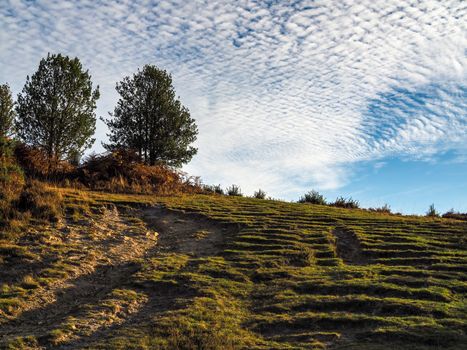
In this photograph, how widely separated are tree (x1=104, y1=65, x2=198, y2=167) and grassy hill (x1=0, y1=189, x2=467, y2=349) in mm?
10821

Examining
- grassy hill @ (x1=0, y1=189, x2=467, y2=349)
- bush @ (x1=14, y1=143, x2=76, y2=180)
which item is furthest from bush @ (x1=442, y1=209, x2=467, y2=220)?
bush @ (x1=14, y1=143, x2=76, y2=180)

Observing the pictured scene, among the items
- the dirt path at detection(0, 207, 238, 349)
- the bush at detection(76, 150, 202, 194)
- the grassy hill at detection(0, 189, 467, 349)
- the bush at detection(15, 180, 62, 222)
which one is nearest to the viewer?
the grassy hill at detection(0, 189, 467, 349)

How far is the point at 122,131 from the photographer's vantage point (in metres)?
29.3

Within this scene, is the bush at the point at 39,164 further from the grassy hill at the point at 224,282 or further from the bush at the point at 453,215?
the bush at the point at 453,215

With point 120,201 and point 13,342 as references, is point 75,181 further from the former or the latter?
point 13,342

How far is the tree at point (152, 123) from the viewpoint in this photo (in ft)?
95.5

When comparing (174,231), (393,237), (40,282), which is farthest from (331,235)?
(40,282)

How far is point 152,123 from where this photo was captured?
2922cm

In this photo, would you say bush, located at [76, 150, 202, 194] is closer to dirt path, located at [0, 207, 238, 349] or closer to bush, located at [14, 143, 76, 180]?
bush, located at [14, 143, 76, 180]

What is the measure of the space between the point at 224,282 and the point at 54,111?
695 inches

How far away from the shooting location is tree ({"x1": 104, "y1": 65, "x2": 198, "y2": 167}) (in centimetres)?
2909

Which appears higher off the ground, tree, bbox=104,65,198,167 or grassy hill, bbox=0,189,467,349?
tree, bbox=104,65,198,167

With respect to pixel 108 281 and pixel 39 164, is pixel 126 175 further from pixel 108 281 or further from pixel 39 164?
pixel 108 281

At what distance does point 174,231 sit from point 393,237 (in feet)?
23.6
